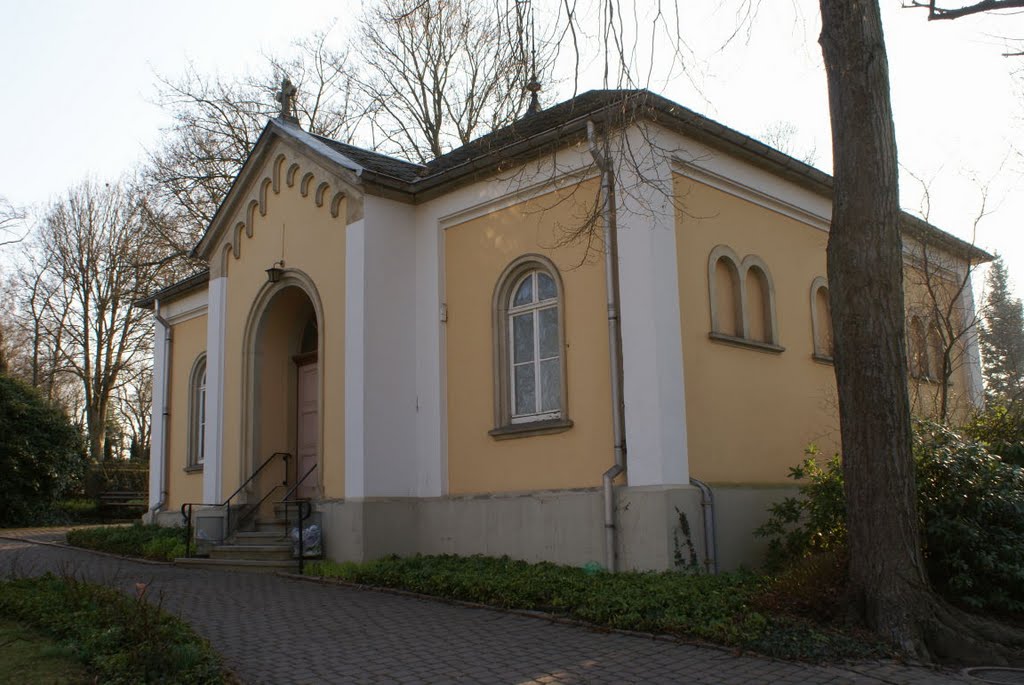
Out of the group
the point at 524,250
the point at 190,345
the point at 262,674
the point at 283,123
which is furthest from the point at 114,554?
the point at 262,674

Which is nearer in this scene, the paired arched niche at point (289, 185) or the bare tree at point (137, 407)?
the paired arched niche at point (289, 185)

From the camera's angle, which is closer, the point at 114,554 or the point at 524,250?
the point at 524,250

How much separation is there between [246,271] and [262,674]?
33.2 ft

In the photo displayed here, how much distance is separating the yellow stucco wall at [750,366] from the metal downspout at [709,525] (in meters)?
0.25

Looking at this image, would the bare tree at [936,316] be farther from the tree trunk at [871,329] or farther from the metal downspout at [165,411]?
the metal downspout at [165,411]

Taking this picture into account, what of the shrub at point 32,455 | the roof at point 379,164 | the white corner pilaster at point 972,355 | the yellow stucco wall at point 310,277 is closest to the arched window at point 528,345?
the yellow stucco wall at point 310,277

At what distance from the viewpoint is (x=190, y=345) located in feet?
64.1

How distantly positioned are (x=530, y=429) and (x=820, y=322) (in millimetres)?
5206

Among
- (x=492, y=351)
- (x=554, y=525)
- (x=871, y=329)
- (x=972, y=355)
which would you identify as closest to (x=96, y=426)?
(x=492, y=351)

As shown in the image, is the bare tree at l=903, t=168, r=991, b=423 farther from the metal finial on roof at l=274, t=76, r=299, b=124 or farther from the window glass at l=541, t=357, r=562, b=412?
the metal finial on roof at l=274, t=76, r=299, b=124

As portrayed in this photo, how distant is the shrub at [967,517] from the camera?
844 cm

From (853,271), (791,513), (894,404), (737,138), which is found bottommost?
(791,513)

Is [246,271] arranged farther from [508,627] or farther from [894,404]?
[894,404]

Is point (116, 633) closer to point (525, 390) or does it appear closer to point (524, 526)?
point (524, 526)
